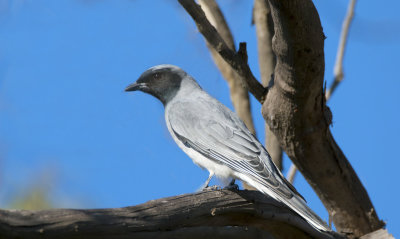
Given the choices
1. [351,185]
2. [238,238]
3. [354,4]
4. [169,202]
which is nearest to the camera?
[169,202]

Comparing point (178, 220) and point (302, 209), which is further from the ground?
point (302, 209)

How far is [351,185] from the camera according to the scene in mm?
6199

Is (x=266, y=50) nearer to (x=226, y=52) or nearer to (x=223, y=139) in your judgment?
(x=226, y=52)

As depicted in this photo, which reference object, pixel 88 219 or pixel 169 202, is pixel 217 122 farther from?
pixel 88 219

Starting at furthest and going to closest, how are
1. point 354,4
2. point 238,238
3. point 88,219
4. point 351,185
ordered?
point 354,4 < point 351,185 < point 238,238 < point 88,219

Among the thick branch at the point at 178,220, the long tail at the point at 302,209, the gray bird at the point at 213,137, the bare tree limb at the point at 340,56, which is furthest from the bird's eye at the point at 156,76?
the bare tree limb at the point at 340,56

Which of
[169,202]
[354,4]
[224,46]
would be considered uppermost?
[354,4]

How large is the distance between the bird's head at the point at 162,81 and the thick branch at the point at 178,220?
166 centimetres

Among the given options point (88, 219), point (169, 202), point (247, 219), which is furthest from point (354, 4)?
point (88, 219)

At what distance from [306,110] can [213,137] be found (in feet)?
3.82

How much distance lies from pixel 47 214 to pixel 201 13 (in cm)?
312

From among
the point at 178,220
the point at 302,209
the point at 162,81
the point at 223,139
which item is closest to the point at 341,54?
the point at 162,81

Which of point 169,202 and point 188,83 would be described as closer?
point 169,202

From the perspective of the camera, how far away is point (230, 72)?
7.66 m
